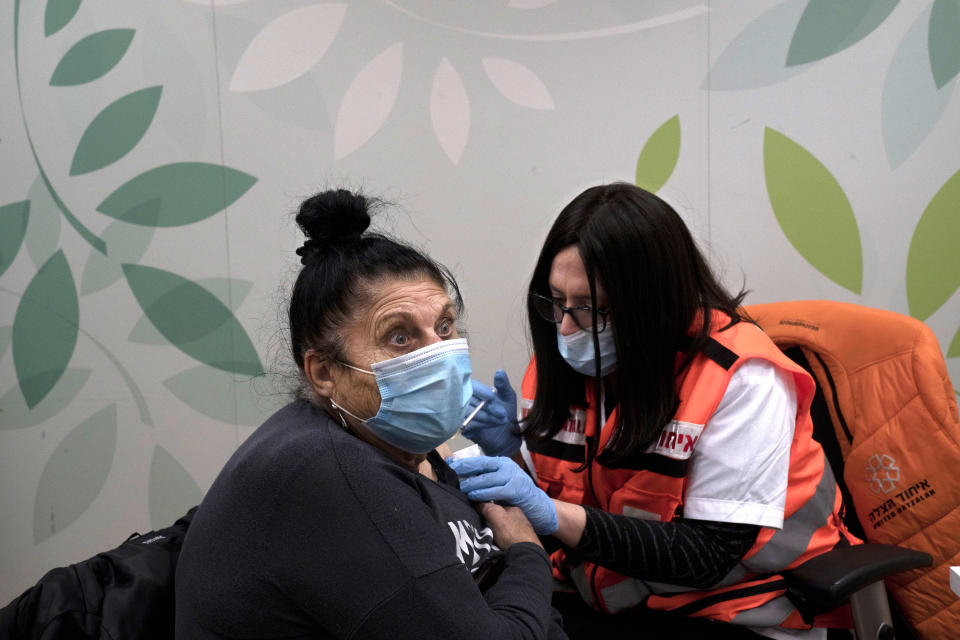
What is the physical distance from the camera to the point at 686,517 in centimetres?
138

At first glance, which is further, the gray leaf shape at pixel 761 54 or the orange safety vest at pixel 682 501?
the gray leaf shape at pixel 761 54

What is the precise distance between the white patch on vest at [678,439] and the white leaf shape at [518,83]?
4.32 ft

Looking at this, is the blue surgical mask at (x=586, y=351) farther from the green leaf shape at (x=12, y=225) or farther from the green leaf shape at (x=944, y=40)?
the green leaf shape at (x=12, y=225)

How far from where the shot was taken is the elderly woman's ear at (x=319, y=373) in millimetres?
1127

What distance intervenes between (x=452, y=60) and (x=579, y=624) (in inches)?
66.9

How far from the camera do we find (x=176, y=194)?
7.62 ft

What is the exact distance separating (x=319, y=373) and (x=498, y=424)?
2.31ft

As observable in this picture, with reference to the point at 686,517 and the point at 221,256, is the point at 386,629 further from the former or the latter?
the point at 221,256

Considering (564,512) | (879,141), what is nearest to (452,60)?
(879,141)

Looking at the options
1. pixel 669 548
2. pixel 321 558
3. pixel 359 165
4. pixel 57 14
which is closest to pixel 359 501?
pixel 321 558

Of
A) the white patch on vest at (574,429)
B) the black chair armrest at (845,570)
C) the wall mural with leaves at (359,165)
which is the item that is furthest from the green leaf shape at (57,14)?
the black chair armrest at (845,570)

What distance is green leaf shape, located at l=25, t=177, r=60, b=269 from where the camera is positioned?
2.33 m

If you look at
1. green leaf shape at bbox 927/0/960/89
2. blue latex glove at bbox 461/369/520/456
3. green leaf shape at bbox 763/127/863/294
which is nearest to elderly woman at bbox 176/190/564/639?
blue latex glove at bbox 461/369/520/456

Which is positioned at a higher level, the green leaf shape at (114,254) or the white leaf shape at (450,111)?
the white leaf shape at (450,111)
